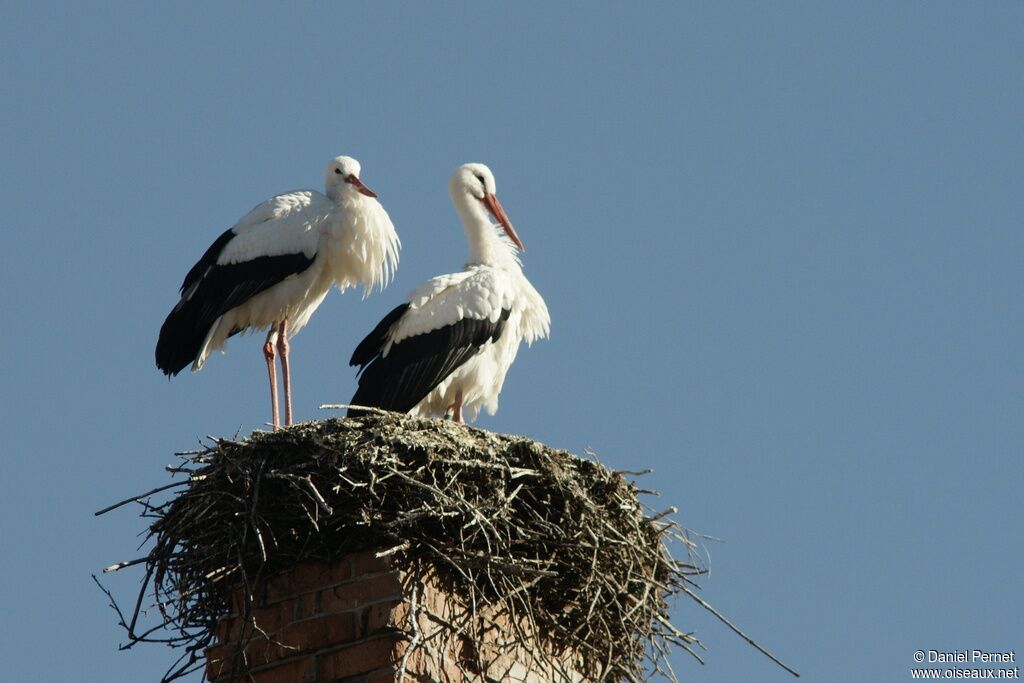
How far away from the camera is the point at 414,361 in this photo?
970cm

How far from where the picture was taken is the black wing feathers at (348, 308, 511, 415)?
31.7ft

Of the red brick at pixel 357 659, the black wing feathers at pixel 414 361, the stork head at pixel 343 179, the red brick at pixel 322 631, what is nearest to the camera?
the red brick at pixel 357 659

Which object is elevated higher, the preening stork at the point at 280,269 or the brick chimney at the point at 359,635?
the preening stork at the point at 280,269

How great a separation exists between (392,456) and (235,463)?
0.67 m

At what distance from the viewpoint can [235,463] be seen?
7094 millimetres

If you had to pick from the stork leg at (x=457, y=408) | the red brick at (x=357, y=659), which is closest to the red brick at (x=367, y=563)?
the red brick at (x=357, y=659)

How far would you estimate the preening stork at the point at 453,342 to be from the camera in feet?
31.8

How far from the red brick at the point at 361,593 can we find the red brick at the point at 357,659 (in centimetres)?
19

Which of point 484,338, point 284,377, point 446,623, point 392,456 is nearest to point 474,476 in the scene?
point 392,456

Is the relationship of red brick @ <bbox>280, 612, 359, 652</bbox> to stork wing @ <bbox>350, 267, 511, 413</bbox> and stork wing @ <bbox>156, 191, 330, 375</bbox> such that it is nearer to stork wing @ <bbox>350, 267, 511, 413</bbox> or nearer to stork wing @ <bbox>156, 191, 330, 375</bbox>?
stork wing @ <bbox>350, 267, 511, 413</bbox>

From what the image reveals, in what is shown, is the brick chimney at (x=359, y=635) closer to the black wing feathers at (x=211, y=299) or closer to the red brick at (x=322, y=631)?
the red brick at (x=322, y=631)

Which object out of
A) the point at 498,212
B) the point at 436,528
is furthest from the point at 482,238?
the point at 436,528

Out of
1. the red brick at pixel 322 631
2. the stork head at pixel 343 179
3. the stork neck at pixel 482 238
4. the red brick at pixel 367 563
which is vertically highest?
the stork head at pixel 343 179

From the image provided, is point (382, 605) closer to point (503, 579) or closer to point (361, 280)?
point (503, 579)
